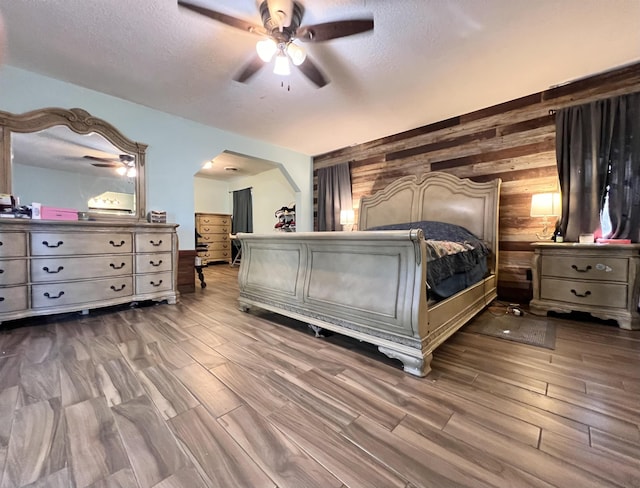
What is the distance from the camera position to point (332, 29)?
181cm

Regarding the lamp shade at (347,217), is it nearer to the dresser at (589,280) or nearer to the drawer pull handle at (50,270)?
the dresser at (589,280)

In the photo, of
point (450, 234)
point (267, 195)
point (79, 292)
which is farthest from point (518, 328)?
point (267, 195)

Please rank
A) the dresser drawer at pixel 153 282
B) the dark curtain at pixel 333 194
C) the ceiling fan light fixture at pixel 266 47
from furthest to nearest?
the dark curtain at pixel 333 194 < the dresser drawer at pixel 153 282 < the ceiling fan light fixture at pixel 266 47

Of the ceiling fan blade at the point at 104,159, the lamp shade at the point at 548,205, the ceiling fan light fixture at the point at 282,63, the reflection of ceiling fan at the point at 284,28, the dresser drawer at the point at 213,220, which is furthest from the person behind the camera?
the dresser drawer at the point at 213,220

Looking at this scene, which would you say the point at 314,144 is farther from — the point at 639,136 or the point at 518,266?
the point at 639,136

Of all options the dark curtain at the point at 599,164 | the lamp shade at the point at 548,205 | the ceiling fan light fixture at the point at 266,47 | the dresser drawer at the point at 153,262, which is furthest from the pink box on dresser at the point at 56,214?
the dark curtain at the point at 599,164

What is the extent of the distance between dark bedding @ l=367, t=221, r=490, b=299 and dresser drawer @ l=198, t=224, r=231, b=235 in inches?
213

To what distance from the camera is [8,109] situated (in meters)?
2.53

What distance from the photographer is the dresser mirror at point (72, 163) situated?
259 cm

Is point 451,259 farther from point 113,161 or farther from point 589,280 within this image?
point 113,161

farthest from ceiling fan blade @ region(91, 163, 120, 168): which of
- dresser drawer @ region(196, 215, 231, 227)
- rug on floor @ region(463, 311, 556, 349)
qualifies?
rug on floor @ region(463, 311, 556, 349)

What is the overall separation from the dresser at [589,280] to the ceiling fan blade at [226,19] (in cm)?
300

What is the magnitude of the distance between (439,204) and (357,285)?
219cm

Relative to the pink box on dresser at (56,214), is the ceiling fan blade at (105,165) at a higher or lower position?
higher
